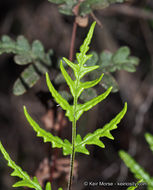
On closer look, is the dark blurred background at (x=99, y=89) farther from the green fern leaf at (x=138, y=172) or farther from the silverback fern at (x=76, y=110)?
the silverback fern at (x=76, y=110)

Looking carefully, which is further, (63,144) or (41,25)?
(41,25)

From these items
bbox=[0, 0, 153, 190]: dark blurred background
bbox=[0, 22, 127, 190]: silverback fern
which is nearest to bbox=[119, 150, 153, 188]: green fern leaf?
bbox=[0, 22, 127, 190]: silverback fern

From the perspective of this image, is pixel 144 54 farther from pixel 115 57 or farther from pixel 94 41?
pixel 115 57

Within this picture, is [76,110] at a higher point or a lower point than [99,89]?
higher

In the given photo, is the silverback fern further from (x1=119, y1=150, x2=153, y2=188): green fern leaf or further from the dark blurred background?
the dark blurred background

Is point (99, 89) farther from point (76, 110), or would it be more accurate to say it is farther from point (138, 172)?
point (76, 110)

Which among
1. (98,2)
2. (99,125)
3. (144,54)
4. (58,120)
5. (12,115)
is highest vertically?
(98,2)

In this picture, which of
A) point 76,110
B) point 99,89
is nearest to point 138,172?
point 76,110

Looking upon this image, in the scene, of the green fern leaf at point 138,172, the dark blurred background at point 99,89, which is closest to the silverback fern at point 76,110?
the green fern leaf at point 138,172

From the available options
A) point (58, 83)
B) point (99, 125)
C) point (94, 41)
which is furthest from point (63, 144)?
point (94, 41)
